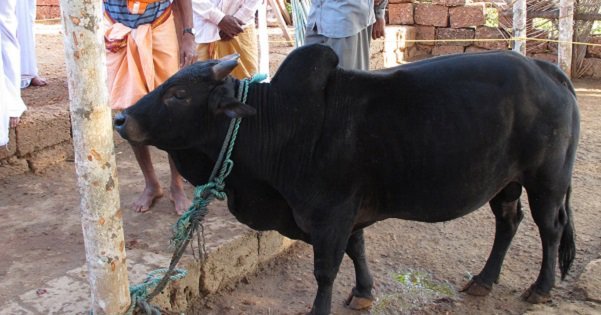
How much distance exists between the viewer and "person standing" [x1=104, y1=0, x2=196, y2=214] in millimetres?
4180

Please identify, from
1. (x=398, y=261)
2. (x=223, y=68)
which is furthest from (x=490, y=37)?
(x=223, y=68)

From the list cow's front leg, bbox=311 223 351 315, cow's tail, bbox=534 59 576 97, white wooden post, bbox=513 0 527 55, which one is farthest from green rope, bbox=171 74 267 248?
white wooden post, bbox=513 0 527 55

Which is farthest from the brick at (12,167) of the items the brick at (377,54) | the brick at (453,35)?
the brick at (453,35)

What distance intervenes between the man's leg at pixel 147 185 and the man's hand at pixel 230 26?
109 cm

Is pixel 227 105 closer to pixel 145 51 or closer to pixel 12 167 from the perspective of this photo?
pixel 145 51

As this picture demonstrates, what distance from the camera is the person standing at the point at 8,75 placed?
4.73 metres

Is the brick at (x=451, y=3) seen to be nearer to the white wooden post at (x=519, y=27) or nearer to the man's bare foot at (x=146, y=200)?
the white wooden post at (x=519, y=27)

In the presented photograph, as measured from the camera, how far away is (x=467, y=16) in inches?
428

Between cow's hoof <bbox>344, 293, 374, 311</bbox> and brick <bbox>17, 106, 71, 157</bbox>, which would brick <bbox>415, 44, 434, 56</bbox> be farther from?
cow's hoof <bbox>344, 293, 374, 311</bbox>

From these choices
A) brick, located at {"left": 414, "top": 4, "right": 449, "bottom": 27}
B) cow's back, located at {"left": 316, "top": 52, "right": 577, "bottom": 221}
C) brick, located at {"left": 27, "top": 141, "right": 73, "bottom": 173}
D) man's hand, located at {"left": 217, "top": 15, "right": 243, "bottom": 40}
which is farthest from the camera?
brick, located at {"left": 414, "top": 4, "right": 449, "bottom": 27}

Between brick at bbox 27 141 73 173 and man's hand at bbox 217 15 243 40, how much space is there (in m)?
1.74

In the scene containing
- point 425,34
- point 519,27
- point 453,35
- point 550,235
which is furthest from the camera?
point 425,34

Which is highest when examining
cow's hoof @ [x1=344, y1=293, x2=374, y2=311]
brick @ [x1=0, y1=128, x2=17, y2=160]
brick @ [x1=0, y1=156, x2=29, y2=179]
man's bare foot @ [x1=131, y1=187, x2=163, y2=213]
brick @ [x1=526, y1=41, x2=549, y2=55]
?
brick @ [x1=526, y1=41, x2=549, y2=55]

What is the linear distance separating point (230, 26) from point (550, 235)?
8.48 ft
